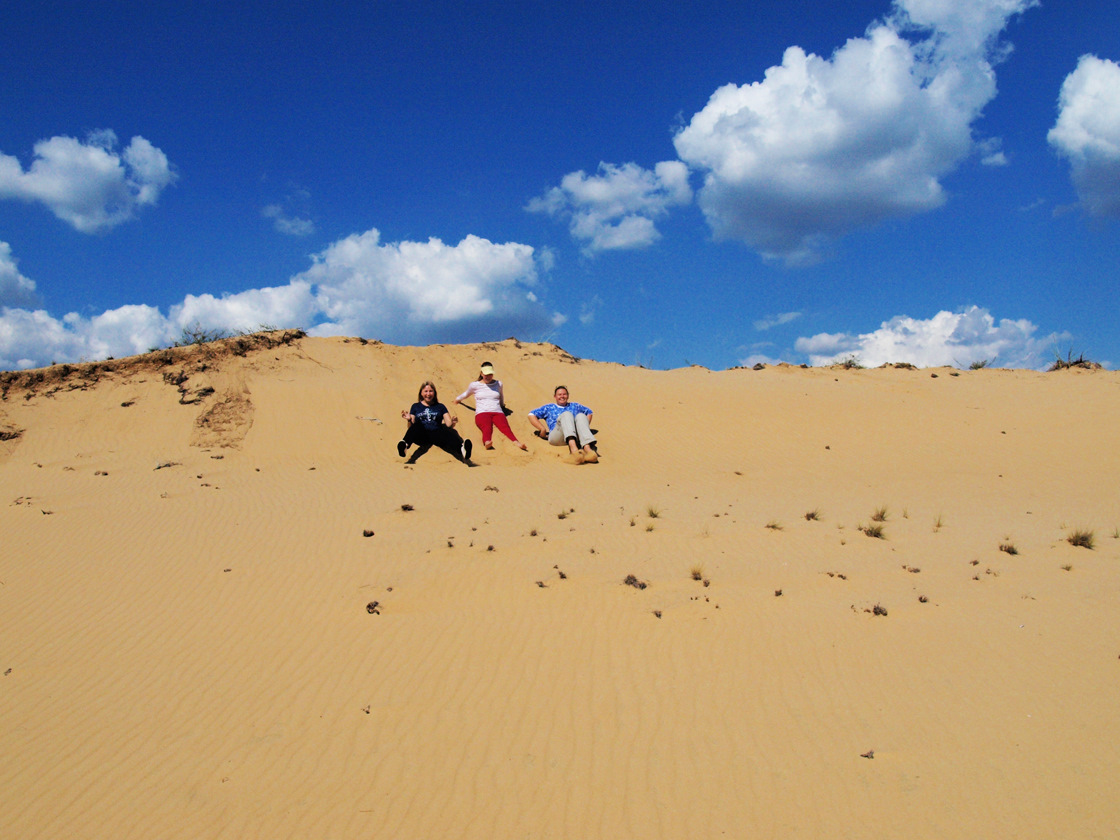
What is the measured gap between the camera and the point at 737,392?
1659 centimetres

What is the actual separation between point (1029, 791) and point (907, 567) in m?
3.22

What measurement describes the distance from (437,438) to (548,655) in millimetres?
7901

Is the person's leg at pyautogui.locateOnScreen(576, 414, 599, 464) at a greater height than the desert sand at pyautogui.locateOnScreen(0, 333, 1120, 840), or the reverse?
the person's leg at pyautogui.locateOnScreen(576, 414, 599, 464)

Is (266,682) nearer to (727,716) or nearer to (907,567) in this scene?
(727,716)


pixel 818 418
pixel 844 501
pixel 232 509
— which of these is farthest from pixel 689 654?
pixel 818 418

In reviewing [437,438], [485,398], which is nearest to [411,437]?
[437,438]

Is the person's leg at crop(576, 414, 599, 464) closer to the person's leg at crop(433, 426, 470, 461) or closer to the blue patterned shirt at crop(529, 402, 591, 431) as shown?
the blue patterned shirt at crop(529, 402, 591, 431)

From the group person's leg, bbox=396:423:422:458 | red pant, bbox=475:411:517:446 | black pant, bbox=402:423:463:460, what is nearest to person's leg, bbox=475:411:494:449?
red pant, bbox=475:411:517:446

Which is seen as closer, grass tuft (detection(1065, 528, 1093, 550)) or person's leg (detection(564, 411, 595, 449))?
grass tuft (detection(1065, 528, 1093, 550))

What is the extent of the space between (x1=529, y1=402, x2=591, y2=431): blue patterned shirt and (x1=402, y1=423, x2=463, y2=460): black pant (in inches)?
76.5

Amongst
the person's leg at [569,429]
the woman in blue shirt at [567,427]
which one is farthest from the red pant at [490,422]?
the person's leg at [569,429]

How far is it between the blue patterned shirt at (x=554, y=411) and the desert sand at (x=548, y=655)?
81.0 inches

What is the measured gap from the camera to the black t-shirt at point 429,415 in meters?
11.9

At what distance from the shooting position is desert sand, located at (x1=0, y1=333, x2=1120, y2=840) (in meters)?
3.23
